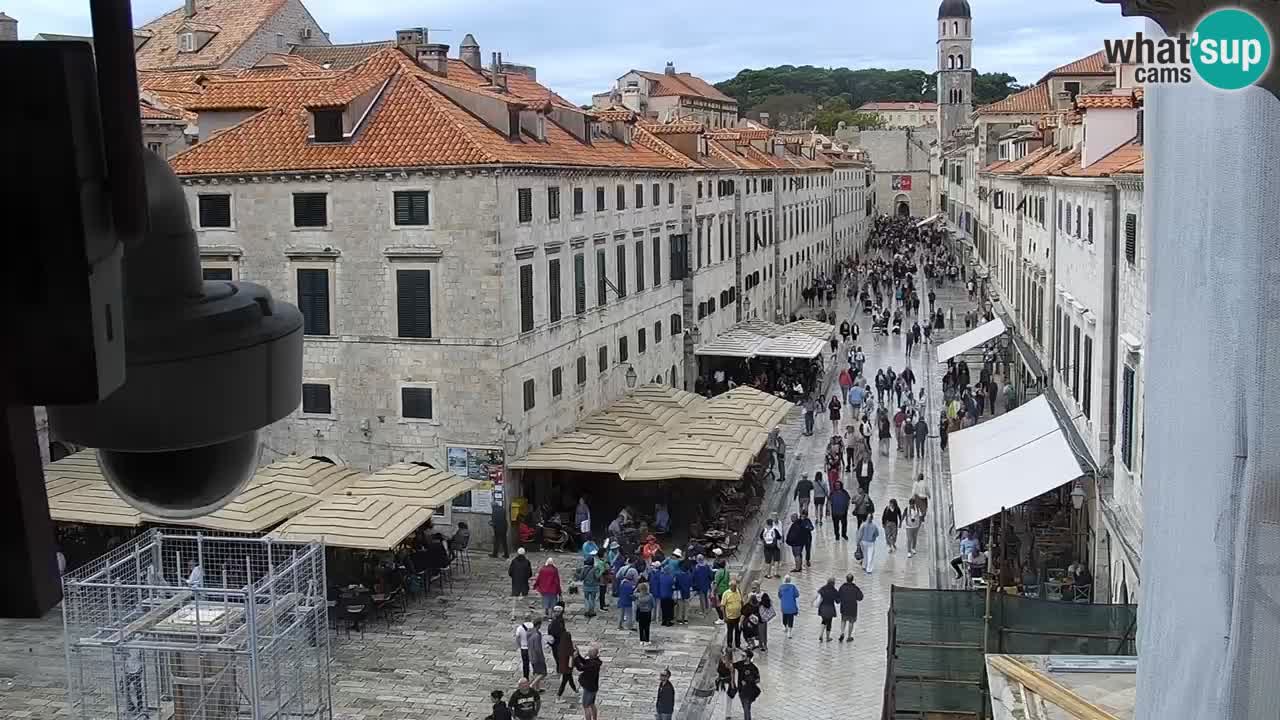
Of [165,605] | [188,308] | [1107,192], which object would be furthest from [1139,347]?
[188,308]

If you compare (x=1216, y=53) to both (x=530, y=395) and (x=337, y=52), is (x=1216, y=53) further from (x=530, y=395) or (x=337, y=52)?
(x=337, y=52)

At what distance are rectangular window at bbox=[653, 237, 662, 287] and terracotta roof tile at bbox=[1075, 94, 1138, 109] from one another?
14660mm

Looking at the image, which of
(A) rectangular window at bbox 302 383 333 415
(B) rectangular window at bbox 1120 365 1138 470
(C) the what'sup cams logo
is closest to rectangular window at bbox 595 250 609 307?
(A) rectangular window at bbox 302 383 333 415

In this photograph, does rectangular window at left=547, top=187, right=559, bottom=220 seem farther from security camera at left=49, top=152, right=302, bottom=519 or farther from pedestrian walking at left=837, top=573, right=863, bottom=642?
security camera at left=49, top=152, right=302, bottom=519

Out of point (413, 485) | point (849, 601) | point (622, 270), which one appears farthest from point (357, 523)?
point (622, 270)

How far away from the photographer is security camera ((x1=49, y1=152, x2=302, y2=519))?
203cm

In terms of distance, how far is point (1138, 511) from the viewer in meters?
15.7

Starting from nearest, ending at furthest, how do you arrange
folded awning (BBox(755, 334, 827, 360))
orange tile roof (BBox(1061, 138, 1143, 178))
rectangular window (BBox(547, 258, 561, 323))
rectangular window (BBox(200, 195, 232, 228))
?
orange tile roof (BBox(1061, 138, 1143, 178)) → rectangular window (BBox(200, 195, 232, 228)) → rectangular window (BBox(547, 258, 561, 323)) → folded awning (BBox(755, 334, 827, 360))

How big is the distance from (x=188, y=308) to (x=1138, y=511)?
15.4 metres

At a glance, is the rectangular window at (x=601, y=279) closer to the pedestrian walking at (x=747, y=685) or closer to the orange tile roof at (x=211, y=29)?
the pedestrian walking at (x=747, y=685)

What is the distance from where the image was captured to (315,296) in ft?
84.7

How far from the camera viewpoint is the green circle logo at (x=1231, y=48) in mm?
5652

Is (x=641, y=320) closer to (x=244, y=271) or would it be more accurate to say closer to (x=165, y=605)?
(x=244, y=271)

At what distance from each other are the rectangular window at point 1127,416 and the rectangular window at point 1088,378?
3.00 meters
